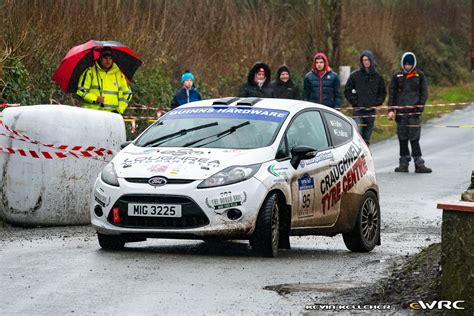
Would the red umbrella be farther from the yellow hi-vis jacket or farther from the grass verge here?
the grass verge

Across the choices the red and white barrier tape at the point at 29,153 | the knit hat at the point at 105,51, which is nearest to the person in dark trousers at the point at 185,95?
the knit hat at the point at 105,51

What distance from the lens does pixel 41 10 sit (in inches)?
932

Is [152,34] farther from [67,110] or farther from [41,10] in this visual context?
[67,110]

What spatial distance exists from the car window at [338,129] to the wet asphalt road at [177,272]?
115cm

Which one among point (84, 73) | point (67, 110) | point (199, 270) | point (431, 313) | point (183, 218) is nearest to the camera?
point (431, 313)

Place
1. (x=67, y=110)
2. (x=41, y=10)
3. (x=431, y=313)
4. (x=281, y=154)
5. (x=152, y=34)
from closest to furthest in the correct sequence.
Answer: (x=431, y=313) < (x=281, y=154) < (x=67, y=110) < (x=41, y=10) < (x=152, y=34)

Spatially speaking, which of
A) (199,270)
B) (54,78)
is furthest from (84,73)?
(199,270)

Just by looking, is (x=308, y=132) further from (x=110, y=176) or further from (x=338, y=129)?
(x=110, y=176)

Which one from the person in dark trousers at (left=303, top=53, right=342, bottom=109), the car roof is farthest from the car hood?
the person in dark trousers at (left=303, top=53, right=342, bottom=109)

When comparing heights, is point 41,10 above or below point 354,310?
above

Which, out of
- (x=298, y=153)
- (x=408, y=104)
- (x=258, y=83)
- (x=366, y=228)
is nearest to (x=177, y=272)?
(x=298, y=153)

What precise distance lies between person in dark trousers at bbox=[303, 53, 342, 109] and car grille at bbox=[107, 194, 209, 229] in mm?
11260

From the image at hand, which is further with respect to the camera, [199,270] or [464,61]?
[464,61]

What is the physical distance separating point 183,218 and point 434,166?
13.7 m
